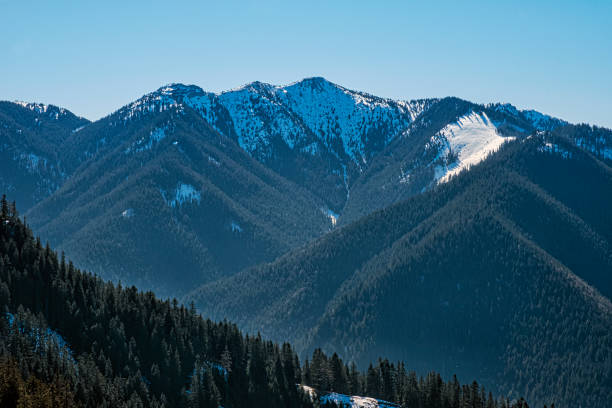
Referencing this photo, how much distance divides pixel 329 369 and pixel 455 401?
29501 mm

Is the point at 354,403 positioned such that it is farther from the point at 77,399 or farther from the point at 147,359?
the point at 77,399

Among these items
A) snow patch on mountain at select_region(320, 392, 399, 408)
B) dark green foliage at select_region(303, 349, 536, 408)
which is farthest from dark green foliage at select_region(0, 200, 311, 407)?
dark green foliage at select_region(303, 349, 536, 408)

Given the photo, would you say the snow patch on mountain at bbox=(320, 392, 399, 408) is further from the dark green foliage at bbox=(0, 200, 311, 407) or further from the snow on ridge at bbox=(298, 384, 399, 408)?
the dark green foliage at bbox=(0, 200, 311, 407)

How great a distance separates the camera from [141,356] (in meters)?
150

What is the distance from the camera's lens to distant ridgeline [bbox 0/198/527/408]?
12394 centimetres

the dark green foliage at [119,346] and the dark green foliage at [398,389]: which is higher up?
the dark green foliage at [119,346]

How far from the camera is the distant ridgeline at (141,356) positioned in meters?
124

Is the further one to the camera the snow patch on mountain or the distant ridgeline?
the snow patch on mountain

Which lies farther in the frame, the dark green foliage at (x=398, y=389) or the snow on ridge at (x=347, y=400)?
the dark green foliage at (x=398, y=389)

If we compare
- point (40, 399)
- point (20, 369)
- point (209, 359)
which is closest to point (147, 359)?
point (209, 359)

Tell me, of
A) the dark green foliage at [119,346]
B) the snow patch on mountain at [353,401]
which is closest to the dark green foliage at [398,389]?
the snow patch on mountain at [353,401]

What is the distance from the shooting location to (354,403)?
487 feet

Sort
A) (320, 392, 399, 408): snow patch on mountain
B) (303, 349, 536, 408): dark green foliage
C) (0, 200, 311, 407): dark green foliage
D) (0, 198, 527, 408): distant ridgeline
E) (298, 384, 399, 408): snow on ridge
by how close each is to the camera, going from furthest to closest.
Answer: (303, 349, 536, 408): dark green foliage < (298, 384, 399, 408): snow on ridge < (320, 392, 399, 408): snow patch on mountain < (0, 198, 527, 408): distant ridgeline < (0, 200, 311, 407): dark green foliage

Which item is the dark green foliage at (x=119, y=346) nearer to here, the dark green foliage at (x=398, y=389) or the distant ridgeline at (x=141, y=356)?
the distant ridgeline at (x=141, y=356)
